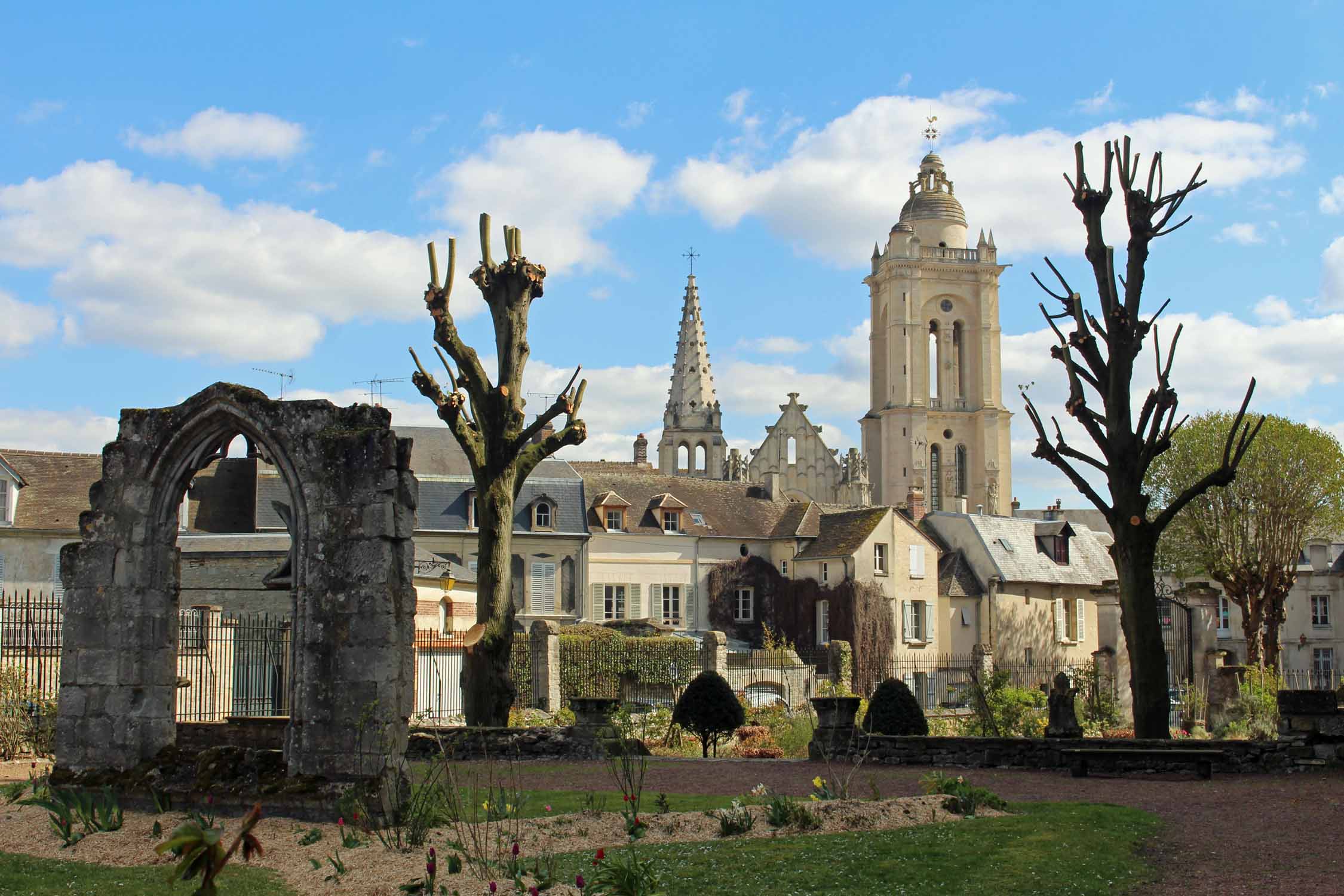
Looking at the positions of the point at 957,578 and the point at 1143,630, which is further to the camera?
the point at 957,578

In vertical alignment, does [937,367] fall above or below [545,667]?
above

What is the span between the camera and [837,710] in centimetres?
1623

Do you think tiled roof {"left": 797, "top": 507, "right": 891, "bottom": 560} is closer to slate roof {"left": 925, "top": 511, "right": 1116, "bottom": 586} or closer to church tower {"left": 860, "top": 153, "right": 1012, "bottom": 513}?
slate roof {"left": 925, "top": 511, "right": 1116, "bottom": 586}

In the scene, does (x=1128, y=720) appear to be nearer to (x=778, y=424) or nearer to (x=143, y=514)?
(x=143, y=514)

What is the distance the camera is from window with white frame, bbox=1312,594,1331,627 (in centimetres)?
4700

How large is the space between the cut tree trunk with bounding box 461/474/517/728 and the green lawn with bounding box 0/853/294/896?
371 inches

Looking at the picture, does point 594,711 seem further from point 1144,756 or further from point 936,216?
point 936,216

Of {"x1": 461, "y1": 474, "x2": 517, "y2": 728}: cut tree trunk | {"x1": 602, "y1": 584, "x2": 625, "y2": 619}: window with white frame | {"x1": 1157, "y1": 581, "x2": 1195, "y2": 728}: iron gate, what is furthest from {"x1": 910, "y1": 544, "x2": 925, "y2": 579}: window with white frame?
{"x1": 461, "y1": 474, "x2": 517, "y2": 728}: cut tree trunk

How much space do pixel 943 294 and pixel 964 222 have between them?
4.86 metres

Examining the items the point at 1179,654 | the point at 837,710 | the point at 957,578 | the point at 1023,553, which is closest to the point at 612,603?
the point at 957,578

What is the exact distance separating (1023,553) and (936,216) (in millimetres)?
34277

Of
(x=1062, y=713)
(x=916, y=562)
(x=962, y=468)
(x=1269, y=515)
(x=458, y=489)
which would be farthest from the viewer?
(x=962, y=468)

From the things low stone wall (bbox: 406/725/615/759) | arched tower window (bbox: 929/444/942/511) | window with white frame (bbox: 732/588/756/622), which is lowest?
low stone wall (bbox: 406/725/615/759)

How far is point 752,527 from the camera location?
4488cm
